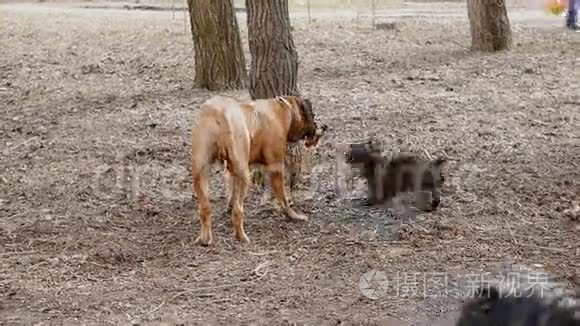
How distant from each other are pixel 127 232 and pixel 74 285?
36.3 inches

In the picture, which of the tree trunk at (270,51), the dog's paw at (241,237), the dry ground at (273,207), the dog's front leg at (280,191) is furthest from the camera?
the tree trunk at (270,51)

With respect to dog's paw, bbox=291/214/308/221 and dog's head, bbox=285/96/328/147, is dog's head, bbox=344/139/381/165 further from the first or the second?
dog's paw, bbox=291/214/308/221

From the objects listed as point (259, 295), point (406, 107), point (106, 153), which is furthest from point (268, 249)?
point (406, 107)

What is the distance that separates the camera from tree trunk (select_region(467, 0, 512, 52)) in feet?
44.2

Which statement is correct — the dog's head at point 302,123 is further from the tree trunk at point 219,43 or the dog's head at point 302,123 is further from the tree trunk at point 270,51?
the tree trunk at point 219,43

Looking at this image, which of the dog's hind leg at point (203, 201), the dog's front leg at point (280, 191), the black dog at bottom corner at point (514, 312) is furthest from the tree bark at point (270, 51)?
the black dog at bottom corner at point (514, 312)

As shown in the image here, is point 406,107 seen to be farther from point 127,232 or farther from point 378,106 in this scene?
point 127,232

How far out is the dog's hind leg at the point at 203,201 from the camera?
17.2ft

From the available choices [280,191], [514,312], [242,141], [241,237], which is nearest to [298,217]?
[280,191]

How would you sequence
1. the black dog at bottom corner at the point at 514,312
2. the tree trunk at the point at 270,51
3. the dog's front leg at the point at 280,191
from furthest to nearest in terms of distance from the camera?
1. the tree trunk at the point at 270,51
2. the dog's front leg at the point at 280,191
3. the black dog at bottom corner at the point at 514,312

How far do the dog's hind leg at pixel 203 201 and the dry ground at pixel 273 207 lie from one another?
92 mm

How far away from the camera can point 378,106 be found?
373 inches

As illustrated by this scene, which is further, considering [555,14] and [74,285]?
[555,14]

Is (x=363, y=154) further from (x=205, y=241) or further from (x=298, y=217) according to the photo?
(x=205, y=241)
